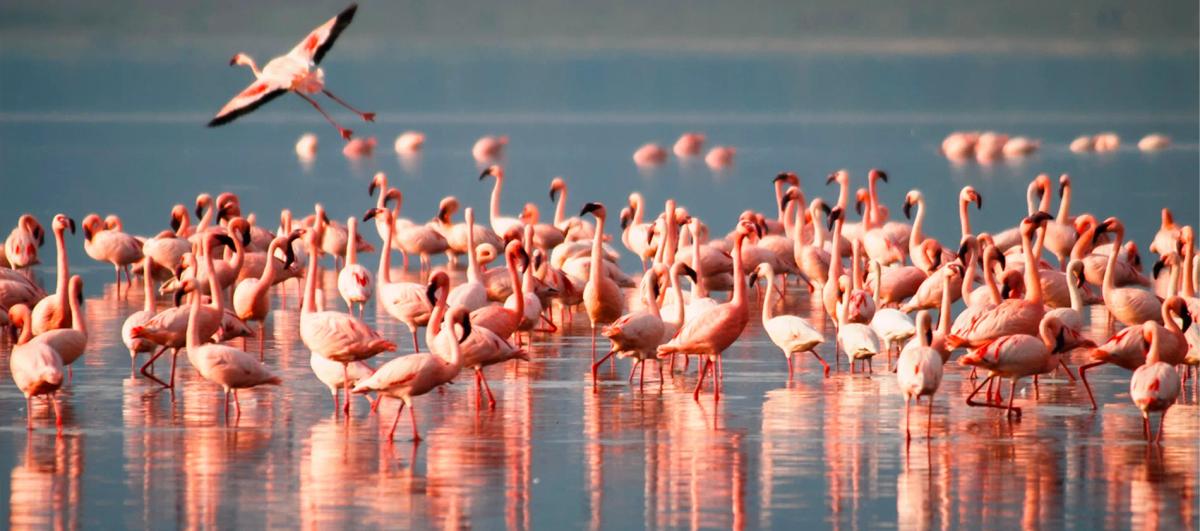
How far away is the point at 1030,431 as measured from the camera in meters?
10.5

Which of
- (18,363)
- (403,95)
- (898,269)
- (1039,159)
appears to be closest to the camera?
(18,363)

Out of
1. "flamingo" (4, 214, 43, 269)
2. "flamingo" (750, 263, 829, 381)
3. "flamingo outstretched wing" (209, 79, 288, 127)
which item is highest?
"flamingo outstretched wing" (209, 79, 288, 127)

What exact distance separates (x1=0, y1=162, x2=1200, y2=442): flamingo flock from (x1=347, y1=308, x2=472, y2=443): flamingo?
0.01m

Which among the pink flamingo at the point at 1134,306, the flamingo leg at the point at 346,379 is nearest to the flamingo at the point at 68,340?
the flamingo leg at the point at 346,379

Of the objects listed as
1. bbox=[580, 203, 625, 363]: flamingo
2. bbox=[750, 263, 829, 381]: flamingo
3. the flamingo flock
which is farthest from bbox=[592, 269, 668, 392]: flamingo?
bbox=[580, 203, 625, 363]: flamingo

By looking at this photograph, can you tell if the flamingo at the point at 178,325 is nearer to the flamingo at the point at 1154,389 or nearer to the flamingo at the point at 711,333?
the flamingo at the point at 711,333

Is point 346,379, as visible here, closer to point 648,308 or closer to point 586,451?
point 586,451

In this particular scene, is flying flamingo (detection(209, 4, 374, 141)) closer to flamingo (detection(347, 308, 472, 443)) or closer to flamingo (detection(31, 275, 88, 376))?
flamingo (detection(31, 275, 88, 376))

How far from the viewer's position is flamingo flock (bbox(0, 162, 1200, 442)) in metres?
10.8

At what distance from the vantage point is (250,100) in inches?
609

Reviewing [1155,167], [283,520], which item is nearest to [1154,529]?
A: [283,520]

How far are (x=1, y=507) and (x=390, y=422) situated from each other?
2478mm

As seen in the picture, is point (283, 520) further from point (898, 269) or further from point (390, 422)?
point (898, 269)

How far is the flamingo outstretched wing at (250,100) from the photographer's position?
49.4 ft
